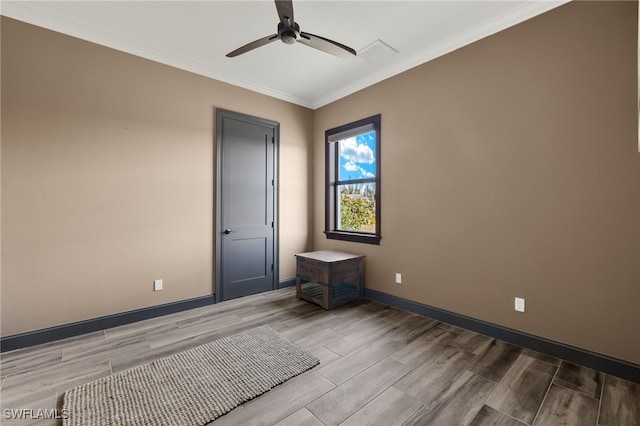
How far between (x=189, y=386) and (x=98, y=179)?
2161 mm

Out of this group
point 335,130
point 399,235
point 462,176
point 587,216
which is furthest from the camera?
point 335,130

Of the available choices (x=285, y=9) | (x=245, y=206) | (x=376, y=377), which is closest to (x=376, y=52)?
(x=285, y=9)

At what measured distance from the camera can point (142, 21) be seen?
2510 mm

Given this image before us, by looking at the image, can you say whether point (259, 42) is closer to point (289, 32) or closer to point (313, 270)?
point (289, 32)

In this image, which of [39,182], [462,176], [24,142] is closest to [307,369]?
[462,176]

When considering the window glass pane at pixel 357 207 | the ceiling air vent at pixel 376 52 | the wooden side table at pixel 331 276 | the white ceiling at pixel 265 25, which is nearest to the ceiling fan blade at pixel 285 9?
the white ceiling at pixel 265 25

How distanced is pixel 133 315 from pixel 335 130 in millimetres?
3413

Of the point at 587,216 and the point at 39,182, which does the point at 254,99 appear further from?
the point at 587,216

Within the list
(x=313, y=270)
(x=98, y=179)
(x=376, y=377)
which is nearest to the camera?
(x=376, y=377)

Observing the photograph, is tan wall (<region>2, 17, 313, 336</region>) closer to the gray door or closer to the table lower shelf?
the gray door

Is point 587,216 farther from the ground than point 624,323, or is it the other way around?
point 587,216

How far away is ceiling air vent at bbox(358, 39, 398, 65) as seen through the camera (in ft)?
9.36

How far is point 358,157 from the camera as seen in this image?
4.01 metres

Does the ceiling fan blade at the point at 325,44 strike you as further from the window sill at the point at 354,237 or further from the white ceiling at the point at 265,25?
the window sill at the point at 354,237
